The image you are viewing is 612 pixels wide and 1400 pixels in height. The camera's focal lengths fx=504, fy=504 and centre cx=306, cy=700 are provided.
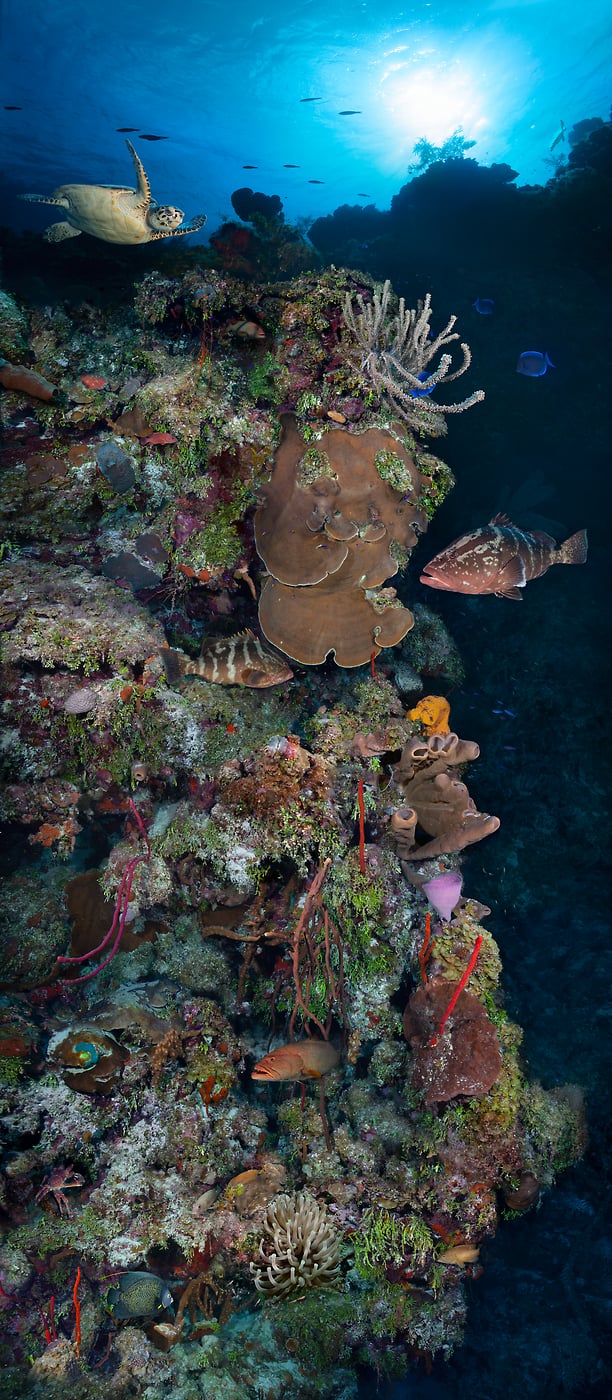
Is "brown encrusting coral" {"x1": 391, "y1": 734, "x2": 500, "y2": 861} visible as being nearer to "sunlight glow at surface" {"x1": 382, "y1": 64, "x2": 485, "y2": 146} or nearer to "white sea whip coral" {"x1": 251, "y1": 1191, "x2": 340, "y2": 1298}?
"white sea whip coral" {"x1": 251, "y1": 1191, "x2": 340, "y2": 1298}

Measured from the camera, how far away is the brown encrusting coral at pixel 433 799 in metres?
3.77

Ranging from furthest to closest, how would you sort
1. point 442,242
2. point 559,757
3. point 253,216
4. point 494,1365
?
point 442,242
point 253,216
point 559,757
point 494,1365

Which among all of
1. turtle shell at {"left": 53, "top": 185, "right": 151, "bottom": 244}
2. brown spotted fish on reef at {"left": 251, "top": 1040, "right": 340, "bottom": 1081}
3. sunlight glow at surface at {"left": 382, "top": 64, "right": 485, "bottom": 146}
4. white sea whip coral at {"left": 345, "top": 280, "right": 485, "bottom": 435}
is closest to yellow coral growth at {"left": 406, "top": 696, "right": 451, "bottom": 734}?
white sea whip coral at {"left": 345, "top": 280, "right": 485, "bottom": 435}

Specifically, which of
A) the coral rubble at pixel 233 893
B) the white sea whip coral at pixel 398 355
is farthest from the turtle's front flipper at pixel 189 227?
the white sea whip coral at pixel 398 355

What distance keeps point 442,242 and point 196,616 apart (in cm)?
1103

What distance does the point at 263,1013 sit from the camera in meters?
4.25

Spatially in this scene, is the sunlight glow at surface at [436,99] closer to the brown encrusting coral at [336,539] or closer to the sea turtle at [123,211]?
the sea turtle at [123,211]

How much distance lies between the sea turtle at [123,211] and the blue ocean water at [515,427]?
2.17 metres

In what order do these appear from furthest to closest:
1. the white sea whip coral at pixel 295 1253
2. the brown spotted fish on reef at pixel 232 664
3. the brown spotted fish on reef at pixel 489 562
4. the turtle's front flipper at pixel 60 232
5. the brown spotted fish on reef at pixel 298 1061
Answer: the turtle's front flipper at pixel 60 232 < the brown spotted fish on reef at pixel 489 562 < the brown spotted fish on reef at pixel 232 664 < the brown spotted fish on reef at pixel 298 1061 < the white sea whip coral at pixel 295 1253

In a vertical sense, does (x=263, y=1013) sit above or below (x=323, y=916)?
below

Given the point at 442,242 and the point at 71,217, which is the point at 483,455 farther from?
the point at 71,217

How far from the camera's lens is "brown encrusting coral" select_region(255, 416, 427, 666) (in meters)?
3.98

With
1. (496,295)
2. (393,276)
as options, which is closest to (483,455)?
(496,295)

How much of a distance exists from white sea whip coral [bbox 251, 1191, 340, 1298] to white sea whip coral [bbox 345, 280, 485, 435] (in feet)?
18.3
